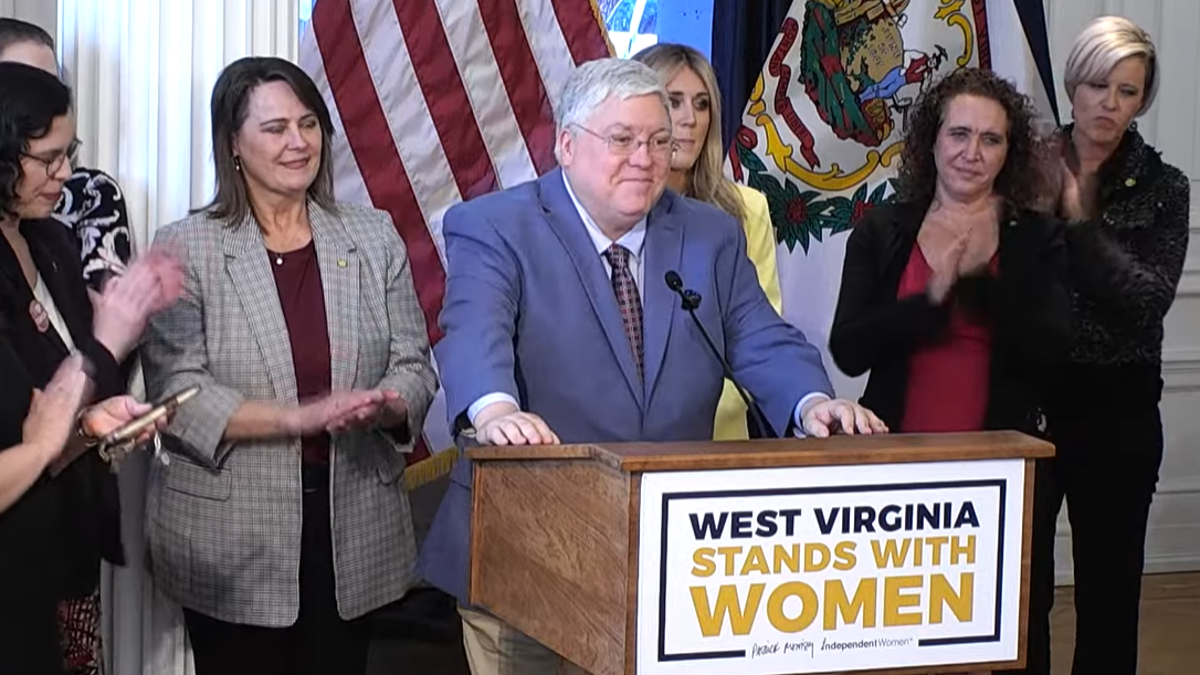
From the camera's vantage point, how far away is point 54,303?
2488 millimetres

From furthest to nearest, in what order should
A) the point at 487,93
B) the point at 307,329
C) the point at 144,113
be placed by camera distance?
the point at 487,93
the point at 144,113
the point at 307,329

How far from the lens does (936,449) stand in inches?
78.9

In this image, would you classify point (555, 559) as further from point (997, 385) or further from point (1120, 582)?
point (1120, 582)

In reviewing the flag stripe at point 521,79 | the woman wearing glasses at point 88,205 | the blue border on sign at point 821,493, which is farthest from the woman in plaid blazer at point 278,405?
the flag stripe at point 521,79

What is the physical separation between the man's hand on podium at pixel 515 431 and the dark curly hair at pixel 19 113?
28.8 inches

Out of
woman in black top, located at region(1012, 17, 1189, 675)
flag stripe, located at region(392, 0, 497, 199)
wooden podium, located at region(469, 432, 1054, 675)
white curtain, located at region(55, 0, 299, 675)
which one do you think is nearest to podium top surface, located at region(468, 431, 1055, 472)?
wooden podium, located at region(469, 432, 1054, 675)

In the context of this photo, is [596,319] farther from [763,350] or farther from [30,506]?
[30,506]

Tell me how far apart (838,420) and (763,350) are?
0.76 feet

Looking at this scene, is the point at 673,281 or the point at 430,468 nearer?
the point at 673,281

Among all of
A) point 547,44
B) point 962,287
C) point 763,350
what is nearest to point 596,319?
point 763,350

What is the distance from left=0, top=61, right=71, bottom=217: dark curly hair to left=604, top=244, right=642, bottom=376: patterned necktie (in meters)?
0.82

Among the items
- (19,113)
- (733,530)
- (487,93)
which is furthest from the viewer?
(487,93)

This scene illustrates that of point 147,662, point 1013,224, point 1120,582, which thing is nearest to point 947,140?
point 1013,224

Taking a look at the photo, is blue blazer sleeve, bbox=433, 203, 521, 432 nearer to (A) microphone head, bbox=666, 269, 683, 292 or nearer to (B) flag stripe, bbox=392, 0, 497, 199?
(A) microphone head, bbox=666, 269, 683, 292
